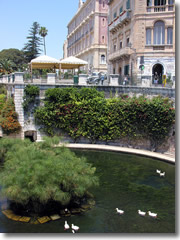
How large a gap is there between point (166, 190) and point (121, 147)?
826cm

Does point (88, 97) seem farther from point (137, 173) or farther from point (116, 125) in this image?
point (137, 173)

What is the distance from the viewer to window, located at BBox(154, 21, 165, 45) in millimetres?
26734

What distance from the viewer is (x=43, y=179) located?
1045 cm

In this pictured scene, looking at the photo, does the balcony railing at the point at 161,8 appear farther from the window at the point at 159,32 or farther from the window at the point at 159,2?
the window at the point at 159,32

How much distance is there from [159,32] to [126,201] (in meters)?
18.9

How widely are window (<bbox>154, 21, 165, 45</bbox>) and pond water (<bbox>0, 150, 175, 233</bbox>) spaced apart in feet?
41.9

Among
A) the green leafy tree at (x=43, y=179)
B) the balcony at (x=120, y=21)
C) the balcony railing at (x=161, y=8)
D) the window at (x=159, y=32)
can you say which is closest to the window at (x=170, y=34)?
the window at (x=159, y=32)

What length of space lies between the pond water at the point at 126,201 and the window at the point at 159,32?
41.9 feet

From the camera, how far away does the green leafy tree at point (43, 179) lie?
1034 cm

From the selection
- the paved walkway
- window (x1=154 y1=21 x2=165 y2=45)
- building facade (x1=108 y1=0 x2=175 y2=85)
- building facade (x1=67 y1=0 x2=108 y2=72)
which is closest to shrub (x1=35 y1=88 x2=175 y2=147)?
the paved walkway

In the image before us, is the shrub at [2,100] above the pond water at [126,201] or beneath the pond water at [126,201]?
above

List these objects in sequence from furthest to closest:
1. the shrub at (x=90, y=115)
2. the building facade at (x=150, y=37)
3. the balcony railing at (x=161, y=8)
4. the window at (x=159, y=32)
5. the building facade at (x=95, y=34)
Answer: the building facade at (x=95, y=34)
the window at (x=159, y=32)
the building facade at (x=150, y=37)
the balcony railing at (x=161, y=8)
the shrub at (x=90, y=115)

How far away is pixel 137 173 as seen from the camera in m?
16.3

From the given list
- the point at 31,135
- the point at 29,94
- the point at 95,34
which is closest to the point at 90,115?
the point at 29,94
